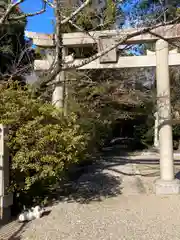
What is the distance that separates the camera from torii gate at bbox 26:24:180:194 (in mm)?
5414

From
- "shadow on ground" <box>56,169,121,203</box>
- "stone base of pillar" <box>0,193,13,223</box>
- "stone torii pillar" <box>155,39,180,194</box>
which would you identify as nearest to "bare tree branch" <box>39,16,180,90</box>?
"stone torii pillar" <box>155,39,180,194</box>

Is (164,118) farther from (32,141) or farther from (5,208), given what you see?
(5,208)

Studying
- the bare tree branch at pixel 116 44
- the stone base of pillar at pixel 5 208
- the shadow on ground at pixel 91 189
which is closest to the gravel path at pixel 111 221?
the shadow on ground at pixel 91 189

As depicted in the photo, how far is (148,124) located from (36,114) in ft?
35.6

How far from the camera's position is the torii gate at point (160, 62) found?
213 inches

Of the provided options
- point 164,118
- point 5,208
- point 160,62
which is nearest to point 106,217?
point 5,208

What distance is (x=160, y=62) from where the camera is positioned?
18.3 ft

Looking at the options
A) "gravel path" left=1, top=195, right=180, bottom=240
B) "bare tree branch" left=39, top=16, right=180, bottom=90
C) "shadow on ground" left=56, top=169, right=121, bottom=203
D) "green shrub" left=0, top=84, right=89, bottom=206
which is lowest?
"shadow on ground" left=56, top=169, right=121, bottom=203

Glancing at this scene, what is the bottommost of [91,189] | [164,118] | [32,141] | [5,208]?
[91,189]

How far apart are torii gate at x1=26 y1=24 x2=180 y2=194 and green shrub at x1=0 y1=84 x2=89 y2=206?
158cm

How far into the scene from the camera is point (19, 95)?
4371 millimetres

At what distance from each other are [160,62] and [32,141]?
3.13 meters

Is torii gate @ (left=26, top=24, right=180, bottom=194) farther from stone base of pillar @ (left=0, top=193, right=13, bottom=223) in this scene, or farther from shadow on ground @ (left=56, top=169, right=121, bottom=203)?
stone base of pillar @ (left=0, top=193, right=13, bottom=223)

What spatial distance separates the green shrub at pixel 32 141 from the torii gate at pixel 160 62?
1581 millimetres
